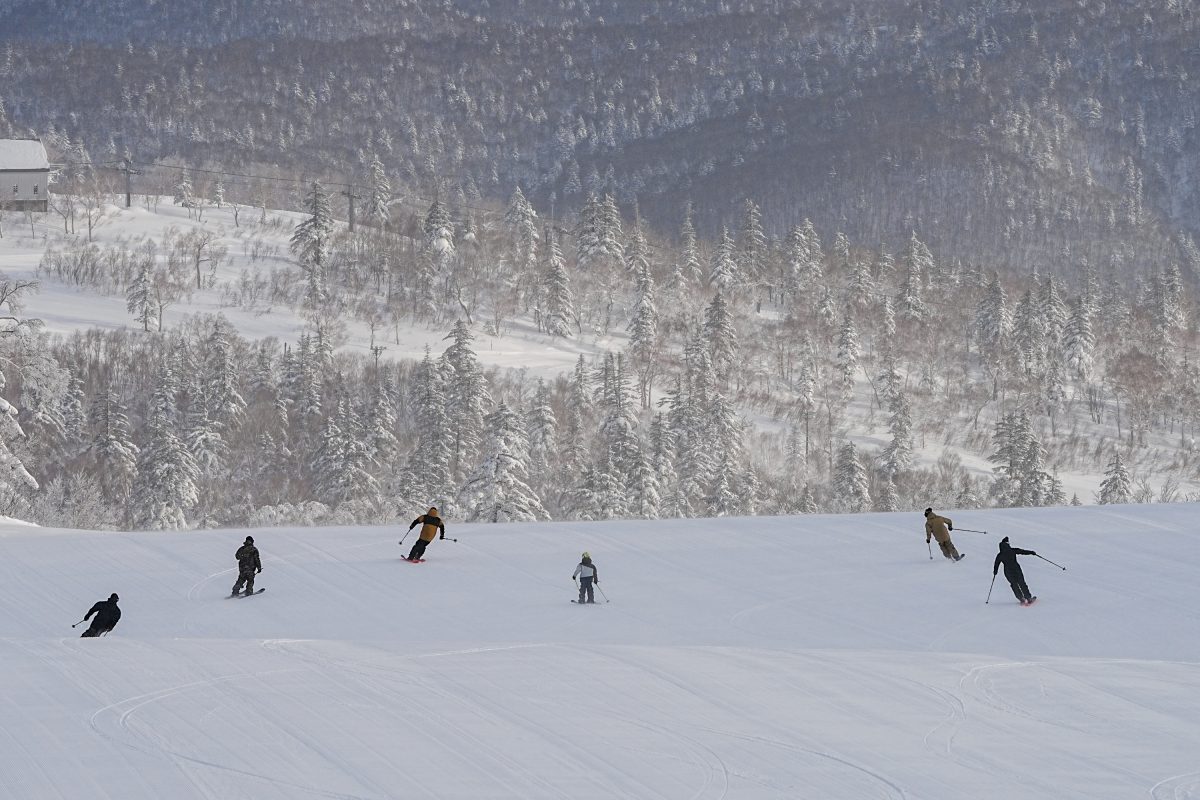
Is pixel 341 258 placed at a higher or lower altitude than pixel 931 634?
higher

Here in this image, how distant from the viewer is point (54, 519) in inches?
2083

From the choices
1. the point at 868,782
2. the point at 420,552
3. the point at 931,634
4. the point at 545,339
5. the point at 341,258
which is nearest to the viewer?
the point at 868,782

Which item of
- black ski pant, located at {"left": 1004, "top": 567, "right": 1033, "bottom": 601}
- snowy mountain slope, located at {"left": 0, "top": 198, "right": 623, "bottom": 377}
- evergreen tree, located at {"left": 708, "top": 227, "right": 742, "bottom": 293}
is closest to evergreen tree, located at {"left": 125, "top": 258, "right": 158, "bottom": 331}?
snowy mountain slope, located at {"left": 0, "top": 198, "right": 623, "bottom": 377}

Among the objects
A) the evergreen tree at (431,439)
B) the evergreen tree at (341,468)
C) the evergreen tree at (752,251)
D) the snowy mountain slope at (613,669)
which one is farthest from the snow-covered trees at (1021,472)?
the evergreen tree at (752,251)

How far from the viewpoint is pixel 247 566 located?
869 inches

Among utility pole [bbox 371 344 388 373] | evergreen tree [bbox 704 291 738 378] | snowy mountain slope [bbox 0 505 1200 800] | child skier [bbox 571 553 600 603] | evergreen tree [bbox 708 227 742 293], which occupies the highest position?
evergreen tree [bbox 708 227 742 293]

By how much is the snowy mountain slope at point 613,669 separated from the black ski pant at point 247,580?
336mm

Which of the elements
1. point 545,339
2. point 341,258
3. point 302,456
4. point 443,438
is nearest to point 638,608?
point 443,438

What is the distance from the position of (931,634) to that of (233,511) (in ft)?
203

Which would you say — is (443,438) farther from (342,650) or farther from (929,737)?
(929,737)

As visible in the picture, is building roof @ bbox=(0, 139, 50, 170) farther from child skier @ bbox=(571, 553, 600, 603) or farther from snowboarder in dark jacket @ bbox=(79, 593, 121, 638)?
child skier @ bbox=(571, 553, 600, 603)

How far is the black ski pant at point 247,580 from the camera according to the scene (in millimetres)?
22094

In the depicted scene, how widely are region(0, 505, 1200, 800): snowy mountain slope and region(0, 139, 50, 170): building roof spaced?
92795mm

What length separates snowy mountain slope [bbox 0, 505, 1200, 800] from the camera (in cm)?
1279
